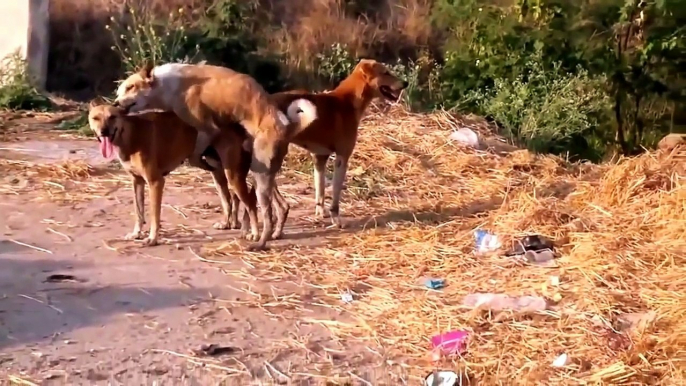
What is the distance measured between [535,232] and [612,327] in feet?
5.19

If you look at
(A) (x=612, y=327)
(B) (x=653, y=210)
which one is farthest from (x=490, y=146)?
(A) (x=612, y=327)

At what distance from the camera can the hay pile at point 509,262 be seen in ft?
15.3

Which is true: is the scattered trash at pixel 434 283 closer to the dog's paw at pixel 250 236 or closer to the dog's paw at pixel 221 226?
the dog's paw at pixel 250 236

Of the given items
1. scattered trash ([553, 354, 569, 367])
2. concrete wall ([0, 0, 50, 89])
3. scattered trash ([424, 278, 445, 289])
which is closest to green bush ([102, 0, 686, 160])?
concrete wall ([0, 0, 50, 89])

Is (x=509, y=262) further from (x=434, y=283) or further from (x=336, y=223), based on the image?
(x=336, y=223)

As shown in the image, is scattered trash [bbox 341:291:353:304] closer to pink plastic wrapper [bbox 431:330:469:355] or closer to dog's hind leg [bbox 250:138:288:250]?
pink plastic wrapper [bbox 431:330:469:355]

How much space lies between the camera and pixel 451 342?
4781 mm

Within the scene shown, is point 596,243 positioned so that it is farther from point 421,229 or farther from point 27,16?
point 27,16

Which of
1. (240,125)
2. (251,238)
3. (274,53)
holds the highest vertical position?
(240,125)

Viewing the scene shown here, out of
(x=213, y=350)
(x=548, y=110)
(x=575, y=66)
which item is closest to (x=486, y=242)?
(x=213, y=350)

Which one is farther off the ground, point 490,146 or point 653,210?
point 653,210

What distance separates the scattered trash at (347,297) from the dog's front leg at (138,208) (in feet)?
5.29

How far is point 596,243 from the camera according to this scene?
612cm

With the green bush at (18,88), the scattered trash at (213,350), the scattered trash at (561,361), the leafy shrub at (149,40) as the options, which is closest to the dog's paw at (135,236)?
the scattered trash at (213,350)
